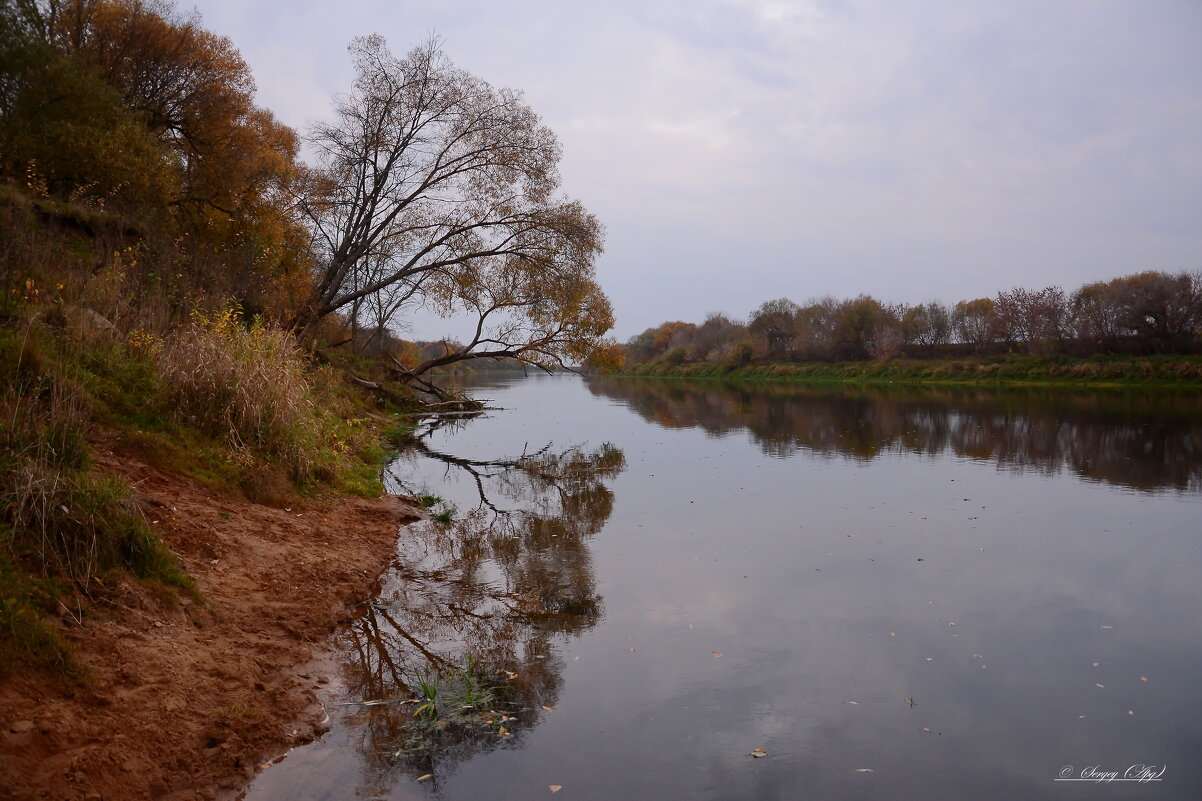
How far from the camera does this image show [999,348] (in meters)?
63.7

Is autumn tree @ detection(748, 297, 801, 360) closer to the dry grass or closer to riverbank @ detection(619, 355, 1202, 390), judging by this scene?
riverbank @ detection(619, 355, 1202, 390)

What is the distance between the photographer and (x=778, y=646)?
264 inches

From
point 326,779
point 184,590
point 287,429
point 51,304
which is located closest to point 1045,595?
point 326,779

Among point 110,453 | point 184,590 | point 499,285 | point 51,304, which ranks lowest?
point 184,590

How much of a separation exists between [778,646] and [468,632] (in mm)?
2800

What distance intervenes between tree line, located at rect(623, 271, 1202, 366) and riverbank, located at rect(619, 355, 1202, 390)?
7.12 feet

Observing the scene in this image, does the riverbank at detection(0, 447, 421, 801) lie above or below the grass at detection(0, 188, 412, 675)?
below

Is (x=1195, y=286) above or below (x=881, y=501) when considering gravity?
above

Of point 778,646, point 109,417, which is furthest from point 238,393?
point 778,646

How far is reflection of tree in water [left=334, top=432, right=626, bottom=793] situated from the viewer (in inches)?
196

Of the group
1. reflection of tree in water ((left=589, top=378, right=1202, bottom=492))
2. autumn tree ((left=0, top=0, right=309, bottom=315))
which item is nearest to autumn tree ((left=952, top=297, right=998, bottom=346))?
reflection of tree in water ((left=589, top=378, right=1202, bottom=492))

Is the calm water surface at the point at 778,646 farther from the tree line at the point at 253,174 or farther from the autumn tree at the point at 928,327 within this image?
the autumn tree at the point at 928,327

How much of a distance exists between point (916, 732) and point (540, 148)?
70.0 ft

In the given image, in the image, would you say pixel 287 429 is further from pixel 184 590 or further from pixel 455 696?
pixel 455 696
